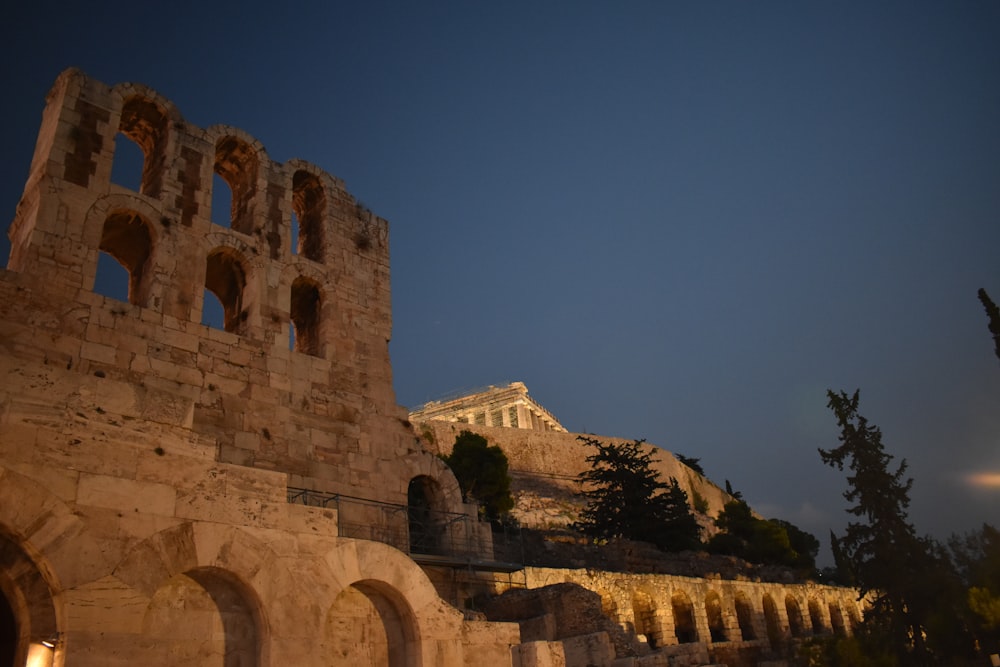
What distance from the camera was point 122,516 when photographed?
7.28 metres

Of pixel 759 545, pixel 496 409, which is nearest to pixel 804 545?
pixel 759 545

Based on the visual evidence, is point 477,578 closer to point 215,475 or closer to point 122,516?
point 215,475

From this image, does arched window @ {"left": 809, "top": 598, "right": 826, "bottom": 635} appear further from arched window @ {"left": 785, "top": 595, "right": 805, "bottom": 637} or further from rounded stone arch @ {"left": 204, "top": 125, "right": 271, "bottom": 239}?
rounded stone arch @ {"left": 204, "top": 125, "right": 271, "bottom": 239}

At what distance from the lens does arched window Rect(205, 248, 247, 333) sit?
1373cm

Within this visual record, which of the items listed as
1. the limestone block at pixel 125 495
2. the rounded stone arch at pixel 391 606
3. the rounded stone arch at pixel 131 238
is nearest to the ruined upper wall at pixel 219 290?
the rounded stone arch at pixel 131 238

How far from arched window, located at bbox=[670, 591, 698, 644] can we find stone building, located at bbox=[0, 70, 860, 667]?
A: 1.72 meters

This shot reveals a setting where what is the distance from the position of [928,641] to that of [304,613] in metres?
25.1

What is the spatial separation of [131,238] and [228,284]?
200cm

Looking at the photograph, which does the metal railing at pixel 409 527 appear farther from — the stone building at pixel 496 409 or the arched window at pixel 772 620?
the stone building at pixel 496 409

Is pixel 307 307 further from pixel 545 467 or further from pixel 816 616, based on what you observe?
pixel 545 467

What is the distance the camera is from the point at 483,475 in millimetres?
29266

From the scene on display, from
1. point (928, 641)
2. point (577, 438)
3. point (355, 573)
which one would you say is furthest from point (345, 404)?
point (577, 438)

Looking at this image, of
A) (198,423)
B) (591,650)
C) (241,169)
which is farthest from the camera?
(241,169)

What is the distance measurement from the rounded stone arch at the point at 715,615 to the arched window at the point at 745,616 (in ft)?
4.66
